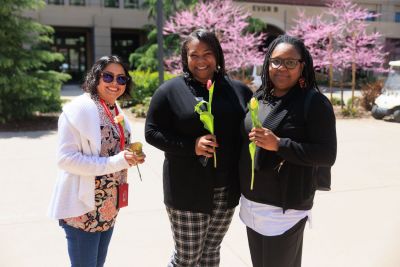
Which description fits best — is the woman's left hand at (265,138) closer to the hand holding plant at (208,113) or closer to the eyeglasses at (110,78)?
the hand holding plant at (208,113)

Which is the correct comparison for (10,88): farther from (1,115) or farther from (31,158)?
(31,158)

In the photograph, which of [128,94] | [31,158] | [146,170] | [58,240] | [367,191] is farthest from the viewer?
[31,158]

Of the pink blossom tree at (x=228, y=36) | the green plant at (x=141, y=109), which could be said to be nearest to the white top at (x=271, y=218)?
the green plant at (x=141, y=109)

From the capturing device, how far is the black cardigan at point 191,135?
2334mm

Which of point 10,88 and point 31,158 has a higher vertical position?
point 10,88

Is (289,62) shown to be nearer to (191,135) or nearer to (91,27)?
(191,135)

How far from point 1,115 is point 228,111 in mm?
10184

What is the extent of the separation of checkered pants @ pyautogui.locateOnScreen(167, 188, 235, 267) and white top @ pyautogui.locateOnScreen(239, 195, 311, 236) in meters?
0.27

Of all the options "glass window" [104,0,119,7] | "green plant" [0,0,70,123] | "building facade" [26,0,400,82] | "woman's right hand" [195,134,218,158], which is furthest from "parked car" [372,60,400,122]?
"glass window" [104,0,119,7]

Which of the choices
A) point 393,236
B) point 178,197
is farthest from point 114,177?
point 393,236

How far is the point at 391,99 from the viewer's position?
1258 centimetres

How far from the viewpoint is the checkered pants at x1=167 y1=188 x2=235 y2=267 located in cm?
244

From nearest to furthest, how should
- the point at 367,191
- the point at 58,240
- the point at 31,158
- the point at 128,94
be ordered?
1. the point at 128,94
2. the point at 58,240
3. the point at 367,191
4. the point at 31,158

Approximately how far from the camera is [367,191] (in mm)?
5559
